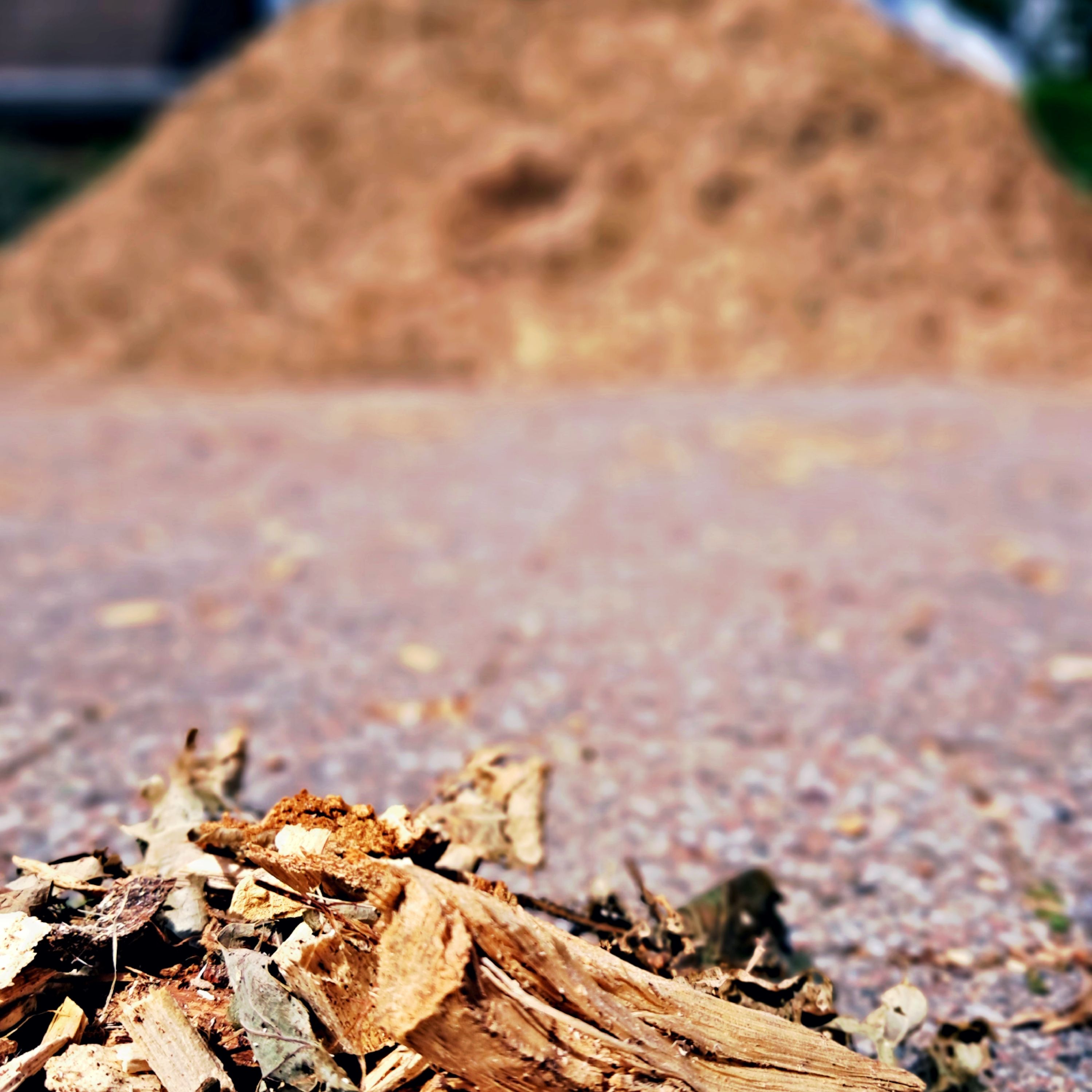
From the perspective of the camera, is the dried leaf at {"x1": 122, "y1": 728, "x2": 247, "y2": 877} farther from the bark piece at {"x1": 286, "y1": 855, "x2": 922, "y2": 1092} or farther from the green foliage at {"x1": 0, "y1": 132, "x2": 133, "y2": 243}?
the green foliage at {"x1": 0, "y1": 132, "x2": 133, "y2": 243}

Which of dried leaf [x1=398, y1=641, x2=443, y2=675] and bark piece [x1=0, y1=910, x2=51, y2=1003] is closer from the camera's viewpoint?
bark piece [x1=0, y1=910, x2=51, y2=1003]

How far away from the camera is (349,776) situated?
2021 mm

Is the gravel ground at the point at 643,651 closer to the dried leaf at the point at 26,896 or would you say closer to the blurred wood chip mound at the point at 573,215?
the dried leaf at the point at 26,896

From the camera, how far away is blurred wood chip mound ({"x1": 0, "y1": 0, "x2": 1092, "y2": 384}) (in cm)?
888

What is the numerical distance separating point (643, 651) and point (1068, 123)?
1416cm

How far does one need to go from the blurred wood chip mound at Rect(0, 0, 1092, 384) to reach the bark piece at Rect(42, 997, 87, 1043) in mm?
8103

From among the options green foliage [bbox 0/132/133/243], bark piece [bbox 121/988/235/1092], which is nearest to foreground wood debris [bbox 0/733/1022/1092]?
bark piece [bbox 121/988/235/1092]

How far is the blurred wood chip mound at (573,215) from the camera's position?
8883 mm

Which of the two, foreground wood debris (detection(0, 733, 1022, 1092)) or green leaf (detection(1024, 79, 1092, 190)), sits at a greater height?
foreground wood debris (detection(0, 733, 1022, 1092))

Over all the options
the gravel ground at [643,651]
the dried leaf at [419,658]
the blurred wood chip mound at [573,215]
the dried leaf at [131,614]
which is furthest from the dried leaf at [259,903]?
the blurred wood chip mound at [573,215]

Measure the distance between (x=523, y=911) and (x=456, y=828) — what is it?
334 mm

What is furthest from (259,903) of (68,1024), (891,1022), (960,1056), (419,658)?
(419,658)

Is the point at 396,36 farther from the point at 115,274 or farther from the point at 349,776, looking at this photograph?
the point at 349,776

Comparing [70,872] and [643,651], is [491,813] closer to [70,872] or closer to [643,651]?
[70,872]
